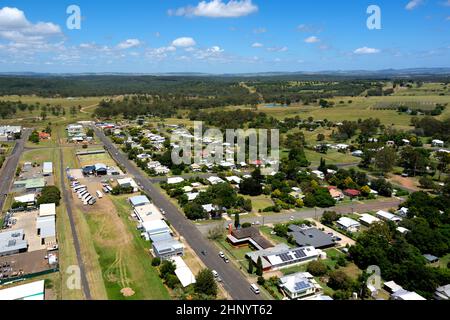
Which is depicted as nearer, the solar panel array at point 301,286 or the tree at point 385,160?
the solar panel array at point 301,286

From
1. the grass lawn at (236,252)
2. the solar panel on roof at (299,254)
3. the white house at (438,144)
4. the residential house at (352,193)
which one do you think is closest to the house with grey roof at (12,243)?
the grass lawn at (236,252)

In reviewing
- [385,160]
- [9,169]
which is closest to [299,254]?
[385,160]

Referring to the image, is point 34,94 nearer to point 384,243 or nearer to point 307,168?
point 307,168

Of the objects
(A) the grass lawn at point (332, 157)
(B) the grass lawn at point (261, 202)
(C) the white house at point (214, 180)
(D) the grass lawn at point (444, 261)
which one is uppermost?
(A) the grass lawn at point (332, 157)

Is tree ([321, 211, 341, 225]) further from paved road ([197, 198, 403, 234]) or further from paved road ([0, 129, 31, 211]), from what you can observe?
paved road ([0, 129, 31, 211])

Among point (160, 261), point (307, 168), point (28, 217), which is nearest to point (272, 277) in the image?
point (160, 261)

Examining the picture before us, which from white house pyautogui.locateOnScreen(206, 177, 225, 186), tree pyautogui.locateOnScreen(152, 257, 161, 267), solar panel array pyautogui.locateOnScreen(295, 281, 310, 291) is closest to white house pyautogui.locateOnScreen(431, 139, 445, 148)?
white house pyautogui.locateOnScreen(206, 177, 225, 186)

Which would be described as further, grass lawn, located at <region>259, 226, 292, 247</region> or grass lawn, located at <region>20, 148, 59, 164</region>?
grass lawn, located at <region>20, 148, 59, 164</region>

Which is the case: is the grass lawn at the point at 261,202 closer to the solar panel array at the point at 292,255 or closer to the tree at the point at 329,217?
the tree at the point at 329,217
